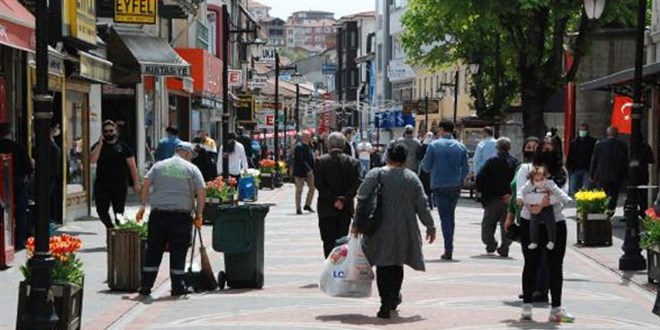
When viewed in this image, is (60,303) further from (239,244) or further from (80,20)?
(80,20)

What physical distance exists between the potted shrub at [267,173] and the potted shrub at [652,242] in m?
28.9

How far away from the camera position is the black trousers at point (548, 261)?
11.9m

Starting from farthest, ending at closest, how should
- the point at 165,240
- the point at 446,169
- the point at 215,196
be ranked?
the point at 215,196
the point at 446,169
the point at 165,240

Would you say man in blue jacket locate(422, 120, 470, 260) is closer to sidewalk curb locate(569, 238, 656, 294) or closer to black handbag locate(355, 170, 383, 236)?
sidewalk curb locate(569, 238, 656, 294)

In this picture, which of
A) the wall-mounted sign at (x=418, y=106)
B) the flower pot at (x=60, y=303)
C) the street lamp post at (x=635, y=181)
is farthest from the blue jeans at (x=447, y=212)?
the wall-mounted sign at (x=418, y=106)

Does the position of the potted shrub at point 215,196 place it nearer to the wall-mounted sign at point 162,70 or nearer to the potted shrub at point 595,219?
the potted shrub at point 595,219

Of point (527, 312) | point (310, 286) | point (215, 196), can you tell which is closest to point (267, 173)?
point (215, 196)

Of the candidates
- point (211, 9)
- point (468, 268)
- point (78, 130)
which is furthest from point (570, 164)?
point (211, 9)

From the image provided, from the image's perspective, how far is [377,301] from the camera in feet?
44.9

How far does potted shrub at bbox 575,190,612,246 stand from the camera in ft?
66.0

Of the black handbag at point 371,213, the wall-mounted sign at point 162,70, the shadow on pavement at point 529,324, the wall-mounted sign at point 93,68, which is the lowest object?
the shadow on pavement at point 529,324

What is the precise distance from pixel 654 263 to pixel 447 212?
4099mm

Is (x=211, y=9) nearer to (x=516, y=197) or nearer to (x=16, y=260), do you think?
(x=16, y=260)

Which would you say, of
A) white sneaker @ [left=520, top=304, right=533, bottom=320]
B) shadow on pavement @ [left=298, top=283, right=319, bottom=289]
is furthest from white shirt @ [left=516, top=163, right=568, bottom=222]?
shadow on pavement @ [left=298, top=283, right=319, bottom=289]
